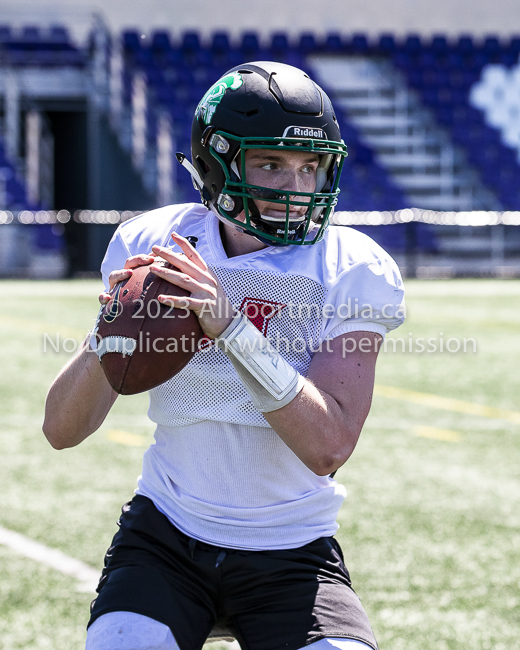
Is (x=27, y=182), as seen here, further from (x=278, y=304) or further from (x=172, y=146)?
(x=278, y=304)

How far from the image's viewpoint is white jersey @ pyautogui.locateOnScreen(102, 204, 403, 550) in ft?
5.66

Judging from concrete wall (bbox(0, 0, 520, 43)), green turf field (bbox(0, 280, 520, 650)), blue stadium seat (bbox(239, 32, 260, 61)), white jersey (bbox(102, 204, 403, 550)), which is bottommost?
green turf field (bbox(0, 280, 520, 650))

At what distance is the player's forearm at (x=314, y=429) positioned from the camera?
155 cm

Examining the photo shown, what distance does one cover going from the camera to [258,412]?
1722mm

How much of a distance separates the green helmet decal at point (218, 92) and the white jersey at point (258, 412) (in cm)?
31

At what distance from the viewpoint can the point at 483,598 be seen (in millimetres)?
2600

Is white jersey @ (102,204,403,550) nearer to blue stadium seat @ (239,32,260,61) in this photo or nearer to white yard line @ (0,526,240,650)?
white yard line @ (0,526,240,650)

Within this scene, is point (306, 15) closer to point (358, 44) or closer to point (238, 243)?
point (358, 44)

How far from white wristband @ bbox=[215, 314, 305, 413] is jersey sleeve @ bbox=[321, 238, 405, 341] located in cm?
24

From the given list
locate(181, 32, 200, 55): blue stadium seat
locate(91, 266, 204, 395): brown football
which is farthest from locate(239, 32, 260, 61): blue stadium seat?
locate(91, 266, 204, 395): brown football

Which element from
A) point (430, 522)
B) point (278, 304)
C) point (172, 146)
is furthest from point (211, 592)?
point (172, 146)

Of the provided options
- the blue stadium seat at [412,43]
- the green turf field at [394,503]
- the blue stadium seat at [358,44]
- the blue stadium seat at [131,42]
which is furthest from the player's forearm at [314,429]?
the blue stadium seat at [412,43]

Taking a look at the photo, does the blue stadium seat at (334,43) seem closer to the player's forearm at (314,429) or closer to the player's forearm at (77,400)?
the player's forearm at (77,400)

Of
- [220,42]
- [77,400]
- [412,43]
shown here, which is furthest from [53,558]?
[412,43]
